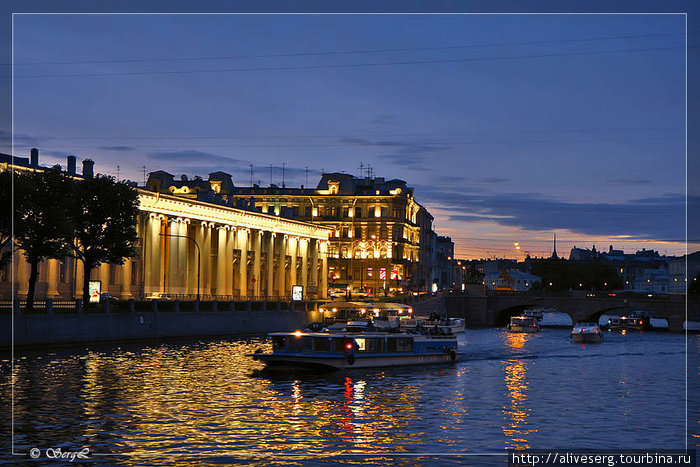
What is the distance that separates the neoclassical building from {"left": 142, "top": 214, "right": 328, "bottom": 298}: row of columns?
0.39 feet

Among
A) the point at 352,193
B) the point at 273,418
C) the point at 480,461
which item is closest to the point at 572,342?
the point at 273,418

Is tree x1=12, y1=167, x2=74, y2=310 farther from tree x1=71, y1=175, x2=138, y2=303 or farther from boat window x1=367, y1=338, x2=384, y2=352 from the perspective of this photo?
boat window x1=367, y1=338, x2=384, y2=352

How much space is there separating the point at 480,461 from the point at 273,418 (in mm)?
11970

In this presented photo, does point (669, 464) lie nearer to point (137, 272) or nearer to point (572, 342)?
point (572, 342)

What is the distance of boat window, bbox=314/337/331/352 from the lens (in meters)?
63.8

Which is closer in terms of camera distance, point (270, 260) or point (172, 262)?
point (172, 262)

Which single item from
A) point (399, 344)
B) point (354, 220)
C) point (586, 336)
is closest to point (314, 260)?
point (354, 220)

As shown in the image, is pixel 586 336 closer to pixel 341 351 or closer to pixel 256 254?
pixel 341 351

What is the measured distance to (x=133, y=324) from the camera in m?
80.1

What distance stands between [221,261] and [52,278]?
113 ft

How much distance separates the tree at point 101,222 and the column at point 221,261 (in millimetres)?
46968

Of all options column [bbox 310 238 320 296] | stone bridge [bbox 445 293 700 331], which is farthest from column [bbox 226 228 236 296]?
stone bridge [bbox 445 293 700 331]

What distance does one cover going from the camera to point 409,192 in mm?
194375

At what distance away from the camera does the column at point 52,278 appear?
99500 mm
